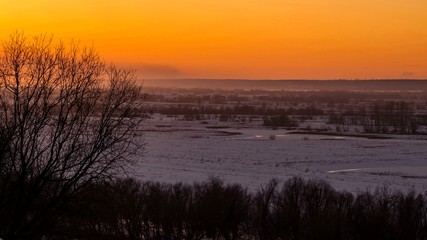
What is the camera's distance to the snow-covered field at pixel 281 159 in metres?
33.1

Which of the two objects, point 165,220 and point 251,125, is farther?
point 251,125

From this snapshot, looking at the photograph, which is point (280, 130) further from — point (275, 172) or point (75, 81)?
point (75, 81)

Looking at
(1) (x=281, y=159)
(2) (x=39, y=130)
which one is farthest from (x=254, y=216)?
(1) (x=281, y=159)

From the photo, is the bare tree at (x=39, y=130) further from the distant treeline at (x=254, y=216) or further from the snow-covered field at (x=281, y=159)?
the snow-covered field at (x=281, y=159)

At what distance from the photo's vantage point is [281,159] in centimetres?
4244

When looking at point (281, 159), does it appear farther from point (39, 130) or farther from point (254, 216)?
point (39, 130)

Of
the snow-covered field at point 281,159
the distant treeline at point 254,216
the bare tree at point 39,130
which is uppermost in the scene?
the bare tree at point 39,130

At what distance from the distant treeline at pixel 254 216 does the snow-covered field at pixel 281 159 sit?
6.76 metres

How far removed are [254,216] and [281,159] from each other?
831 inches

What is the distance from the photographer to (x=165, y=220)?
21.1 m

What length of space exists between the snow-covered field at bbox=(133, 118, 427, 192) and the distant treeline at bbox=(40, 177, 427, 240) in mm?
6762

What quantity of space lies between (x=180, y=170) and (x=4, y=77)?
25.6 meters

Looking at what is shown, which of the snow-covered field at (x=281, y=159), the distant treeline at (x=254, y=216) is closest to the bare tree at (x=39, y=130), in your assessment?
the distant treeline at (x=254, y=216)

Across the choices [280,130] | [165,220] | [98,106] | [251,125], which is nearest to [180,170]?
[165,220]
